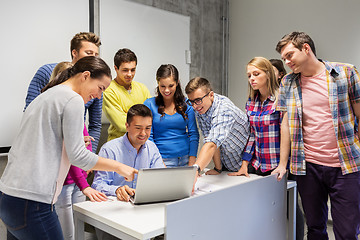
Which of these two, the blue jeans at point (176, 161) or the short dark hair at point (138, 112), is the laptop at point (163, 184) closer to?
the short dark hair at point (138, 112)

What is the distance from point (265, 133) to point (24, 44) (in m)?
1.80

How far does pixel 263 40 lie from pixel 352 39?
995 mm

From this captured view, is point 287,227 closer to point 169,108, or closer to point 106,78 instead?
point 169,108

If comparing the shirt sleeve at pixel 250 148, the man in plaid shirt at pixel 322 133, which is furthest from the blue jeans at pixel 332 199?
the shirt sleeve at pixel 250 148

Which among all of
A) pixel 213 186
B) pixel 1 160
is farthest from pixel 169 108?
pixel 1 160

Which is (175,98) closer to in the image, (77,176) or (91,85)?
(77,176)

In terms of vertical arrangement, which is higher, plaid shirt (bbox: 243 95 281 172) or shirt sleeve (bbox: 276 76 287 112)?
shirt sleeve (bbox: 276 76 287 112)

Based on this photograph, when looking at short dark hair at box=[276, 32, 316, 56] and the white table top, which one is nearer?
the white table top

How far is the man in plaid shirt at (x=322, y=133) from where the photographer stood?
5.50 ft

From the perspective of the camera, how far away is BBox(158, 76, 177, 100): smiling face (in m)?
2.14

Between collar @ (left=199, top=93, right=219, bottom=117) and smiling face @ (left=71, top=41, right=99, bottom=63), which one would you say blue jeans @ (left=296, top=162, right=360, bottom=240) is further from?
smiling face @ (left=71, top=41, right=99, bottom=63)

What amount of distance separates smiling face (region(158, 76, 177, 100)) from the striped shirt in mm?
426

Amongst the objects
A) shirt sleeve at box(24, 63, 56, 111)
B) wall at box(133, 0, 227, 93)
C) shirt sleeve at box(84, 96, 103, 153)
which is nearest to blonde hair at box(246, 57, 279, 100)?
shirt sleeve at box(84, 96, 103, 153)

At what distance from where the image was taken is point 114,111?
225cm
